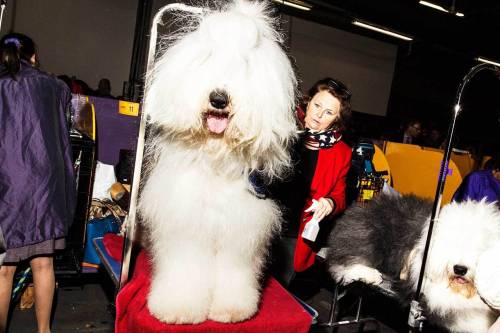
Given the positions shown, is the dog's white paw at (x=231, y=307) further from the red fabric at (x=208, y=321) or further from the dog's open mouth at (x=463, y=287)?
the dog's open mouth at (x=463, y=287)

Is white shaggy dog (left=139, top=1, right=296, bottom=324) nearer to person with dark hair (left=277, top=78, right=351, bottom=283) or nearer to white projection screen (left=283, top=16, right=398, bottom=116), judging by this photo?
person with dark hair (left=277, top=78, right=351, bottom=283)

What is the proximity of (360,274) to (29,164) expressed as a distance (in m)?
1.70

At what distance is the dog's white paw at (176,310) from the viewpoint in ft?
4.12

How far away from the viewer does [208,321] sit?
1.32 meters

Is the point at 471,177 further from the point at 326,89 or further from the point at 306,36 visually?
the point at 306,36

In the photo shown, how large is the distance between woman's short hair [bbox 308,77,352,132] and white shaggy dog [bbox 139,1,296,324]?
79 cm

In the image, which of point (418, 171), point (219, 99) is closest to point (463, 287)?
point (219, 99)

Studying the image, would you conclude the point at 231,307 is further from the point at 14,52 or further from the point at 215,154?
the point at 14,52

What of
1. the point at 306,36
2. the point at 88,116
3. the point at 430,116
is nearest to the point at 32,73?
the point at 88,116

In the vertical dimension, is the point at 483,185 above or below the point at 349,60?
below

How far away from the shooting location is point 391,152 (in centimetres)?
480

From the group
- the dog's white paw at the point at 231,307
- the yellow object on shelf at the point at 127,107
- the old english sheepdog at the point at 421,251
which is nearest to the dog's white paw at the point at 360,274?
the old english sheepdog at the point at 421,251

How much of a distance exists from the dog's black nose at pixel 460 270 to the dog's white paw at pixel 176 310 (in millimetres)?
1054

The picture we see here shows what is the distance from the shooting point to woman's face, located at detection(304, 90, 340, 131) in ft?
6.66
